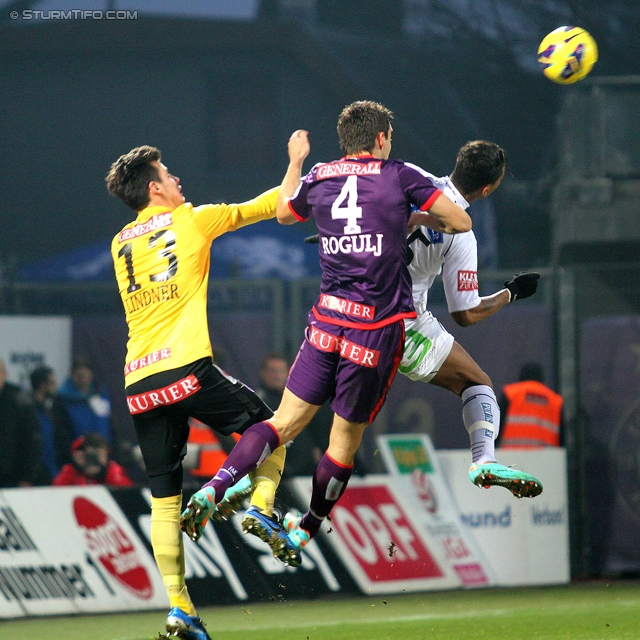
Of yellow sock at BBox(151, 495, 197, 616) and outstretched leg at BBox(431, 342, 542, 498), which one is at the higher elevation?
outstretched leg at BBox(431, 342, 542, 498)

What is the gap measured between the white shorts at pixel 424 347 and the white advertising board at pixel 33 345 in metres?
5.74

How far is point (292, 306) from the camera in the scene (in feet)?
37.4

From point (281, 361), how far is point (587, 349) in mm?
3114

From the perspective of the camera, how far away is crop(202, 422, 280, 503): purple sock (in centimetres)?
635

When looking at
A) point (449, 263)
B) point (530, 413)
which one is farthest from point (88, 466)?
point (449, 263)

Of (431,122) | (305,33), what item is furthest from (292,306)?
(305,33)

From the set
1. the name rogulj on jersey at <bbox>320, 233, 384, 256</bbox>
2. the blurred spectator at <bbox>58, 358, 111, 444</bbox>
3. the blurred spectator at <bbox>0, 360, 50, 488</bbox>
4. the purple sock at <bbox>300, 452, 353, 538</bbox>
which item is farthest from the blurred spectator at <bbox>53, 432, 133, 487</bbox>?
the name rogulj on jersey at <bbox>320, 233, 384, 256</bbox>

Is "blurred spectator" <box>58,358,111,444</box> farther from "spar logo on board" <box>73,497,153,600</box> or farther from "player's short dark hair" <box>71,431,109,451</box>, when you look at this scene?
"spar logo on board" <box>73,497,153,600</box>

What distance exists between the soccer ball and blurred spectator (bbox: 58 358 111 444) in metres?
5.59

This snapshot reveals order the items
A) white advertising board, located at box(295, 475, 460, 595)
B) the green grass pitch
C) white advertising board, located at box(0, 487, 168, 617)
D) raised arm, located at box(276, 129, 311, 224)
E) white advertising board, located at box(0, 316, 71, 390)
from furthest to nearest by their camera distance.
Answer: white advertising board, located at box(0, 316, 71, 390) < white advertising board, located at box(295, 475, 460, 595) < white advertising board, located at box(0, 487, 168, 617) < the green grass pitch < raised arm, located at box(276, 129, 311, 224)

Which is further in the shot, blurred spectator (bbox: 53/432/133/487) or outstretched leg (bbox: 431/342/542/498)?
blurred spectator (bbox: 53/432/133/487)

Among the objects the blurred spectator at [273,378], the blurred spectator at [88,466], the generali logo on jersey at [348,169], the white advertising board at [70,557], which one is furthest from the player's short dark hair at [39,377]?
the generali logo on jersey at [348,169]

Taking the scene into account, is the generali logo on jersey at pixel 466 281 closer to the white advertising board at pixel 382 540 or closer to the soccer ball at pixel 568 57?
the soccer ball at pixel 568 57

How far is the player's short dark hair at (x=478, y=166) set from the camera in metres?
6.79
